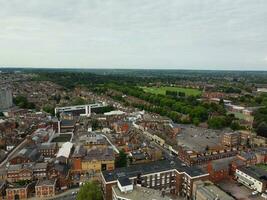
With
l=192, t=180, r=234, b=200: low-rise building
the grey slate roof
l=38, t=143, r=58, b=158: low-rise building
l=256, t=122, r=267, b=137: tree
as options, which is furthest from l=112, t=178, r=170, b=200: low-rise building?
l=256, t=122, r=267, b=137: tree

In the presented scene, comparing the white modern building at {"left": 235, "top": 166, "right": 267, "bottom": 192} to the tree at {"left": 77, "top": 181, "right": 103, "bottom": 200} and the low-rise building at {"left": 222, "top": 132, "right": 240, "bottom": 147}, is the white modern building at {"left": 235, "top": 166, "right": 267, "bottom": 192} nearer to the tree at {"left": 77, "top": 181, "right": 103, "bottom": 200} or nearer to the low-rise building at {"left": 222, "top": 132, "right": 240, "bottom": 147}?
the low-rise building at {"left": 222, "top": 132, "right": 240, "bottom": 147}

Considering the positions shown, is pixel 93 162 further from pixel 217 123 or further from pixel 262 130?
pixel 262 130

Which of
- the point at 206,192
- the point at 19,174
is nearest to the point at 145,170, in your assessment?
the point at 206,192

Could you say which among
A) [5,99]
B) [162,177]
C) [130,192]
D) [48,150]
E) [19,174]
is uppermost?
[5,99]

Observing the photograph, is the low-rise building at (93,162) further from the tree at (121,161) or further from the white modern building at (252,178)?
the white modern building at (252,178)

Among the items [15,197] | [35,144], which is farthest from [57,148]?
[15,197]

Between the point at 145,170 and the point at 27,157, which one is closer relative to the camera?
the point at 145,170

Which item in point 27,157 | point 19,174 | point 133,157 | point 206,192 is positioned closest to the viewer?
point 206,192

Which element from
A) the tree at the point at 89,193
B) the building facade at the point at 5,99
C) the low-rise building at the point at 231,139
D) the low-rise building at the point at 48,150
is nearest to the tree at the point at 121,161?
the tree at the point at 89,193
